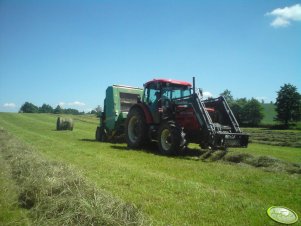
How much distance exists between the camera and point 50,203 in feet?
15.4

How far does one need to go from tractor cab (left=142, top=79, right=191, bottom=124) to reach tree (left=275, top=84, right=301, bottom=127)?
1873 inches

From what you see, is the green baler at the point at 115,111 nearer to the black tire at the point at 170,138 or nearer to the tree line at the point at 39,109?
the black tire at the point at 170,138

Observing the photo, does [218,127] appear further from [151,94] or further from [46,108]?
[46,108]

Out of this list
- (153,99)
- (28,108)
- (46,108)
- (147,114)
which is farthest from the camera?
(46,108)

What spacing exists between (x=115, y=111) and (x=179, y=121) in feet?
15.3

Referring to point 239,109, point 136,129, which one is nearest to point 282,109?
point 239,109

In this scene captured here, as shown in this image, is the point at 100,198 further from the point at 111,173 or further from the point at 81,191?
the point at 111,173

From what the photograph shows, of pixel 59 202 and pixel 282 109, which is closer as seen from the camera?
pixel 59 202

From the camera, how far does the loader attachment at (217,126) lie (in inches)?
408

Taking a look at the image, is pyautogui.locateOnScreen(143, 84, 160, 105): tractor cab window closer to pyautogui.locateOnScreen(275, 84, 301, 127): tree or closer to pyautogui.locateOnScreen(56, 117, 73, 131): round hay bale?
pyautogui.locateOnScreen(56, 117, 73, 131): round hay bale

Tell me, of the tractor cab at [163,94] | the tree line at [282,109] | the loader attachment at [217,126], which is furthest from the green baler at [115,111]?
the tree line at [282,109]

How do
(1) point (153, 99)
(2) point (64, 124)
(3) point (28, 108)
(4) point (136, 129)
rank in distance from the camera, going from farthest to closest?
(3) point (28, 108) → (2) point (64, 124) → (4) point (136, 129) → (1) point (153, 99)

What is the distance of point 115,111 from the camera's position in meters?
15.7

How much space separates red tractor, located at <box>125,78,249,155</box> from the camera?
10617 millimetres
